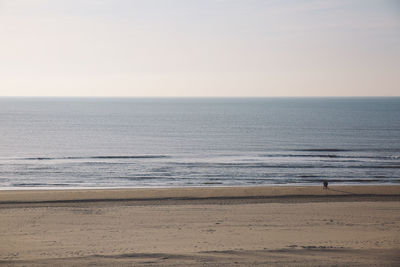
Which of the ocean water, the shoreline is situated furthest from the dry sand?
the ocean water

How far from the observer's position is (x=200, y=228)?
17672 mm

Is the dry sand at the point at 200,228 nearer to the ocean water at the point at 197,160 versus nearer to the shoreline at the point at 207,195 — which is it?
the shoreline at the point at 207,195

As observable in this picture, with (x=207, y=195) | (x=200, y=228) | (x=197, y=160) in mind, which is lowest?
(x=197, y=160)

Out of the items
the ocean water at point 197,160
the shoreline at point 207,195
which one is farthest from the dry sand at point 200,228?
the ocean water at point 197,160

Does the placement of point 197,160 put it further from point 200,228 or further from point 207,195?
point 200,228

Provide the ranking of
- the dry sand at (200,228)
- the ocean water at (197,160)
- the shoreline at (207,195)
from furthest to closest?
the ocean water at (197,160)
the shoreline at (207,195)
the dry sand at (200,228)

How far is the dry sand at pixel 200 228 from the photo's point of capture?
13.9m

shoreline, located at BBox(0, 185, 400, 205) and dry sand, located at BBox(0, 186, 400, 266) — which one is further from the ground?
dry sand, located at BBox(0, 186, 400, 266)

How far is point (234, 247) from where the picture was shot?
49.3 feet

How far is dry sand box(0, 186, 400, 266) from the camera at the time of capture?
548 inches

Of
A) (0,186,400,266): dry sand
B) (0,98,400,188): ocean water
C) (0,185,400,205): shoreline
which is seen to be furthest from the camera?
(0,98,400,188): ocean water

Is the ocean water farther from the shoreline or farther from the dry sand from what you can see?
the dry sand

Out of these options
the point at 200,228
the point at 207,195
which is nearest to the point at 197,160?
the point at 207,195

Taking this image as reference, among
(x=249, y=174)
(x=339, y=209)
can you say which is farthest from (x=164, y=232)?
(x=249, y=174)
